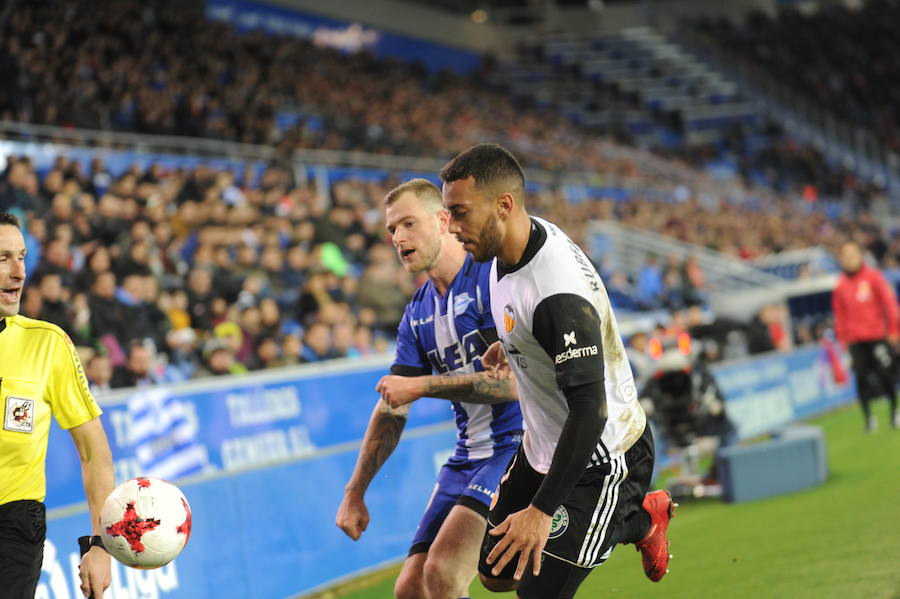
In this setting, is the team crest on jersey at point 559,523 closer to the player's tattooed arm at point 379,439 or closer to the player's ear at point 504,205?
the player's ear at point 504,205

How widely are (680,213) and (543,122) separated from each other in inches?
358

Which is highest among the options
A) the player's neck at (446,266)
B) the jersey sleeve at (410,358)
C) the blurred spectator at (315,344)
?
the player's neck at (446,266)

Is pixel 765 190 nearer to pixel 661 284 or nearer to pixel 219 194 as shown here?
pixel 661 284

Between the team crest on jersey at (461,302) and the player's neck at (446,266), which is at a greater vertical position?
the player's neck at (446,266)

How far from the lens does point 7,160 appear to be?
44.0 ft

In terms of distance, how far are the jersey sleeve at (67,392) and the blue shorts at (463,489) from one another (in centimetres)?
173

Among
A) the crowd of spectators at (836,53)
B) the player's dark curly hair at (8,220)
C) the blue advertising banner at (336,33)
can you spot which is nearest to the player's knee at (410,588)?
the player's dark curly hair at (8,220)

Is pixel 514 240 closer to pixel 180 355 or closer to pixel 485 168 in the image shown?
pixel 485 168

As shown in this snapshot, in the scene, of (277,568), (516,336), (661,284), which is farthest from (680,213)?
(516,336)

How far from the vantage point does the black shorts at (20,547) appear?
407 cm

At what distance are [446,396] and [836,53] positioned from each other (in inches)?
1835

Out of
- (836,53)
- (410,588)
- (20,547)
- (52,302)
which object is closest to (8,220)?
(20,547)

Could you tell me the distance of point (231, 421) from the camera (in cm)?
1142

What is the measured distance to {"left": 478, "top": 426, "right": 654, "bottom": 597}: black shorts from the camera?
4.35 m
